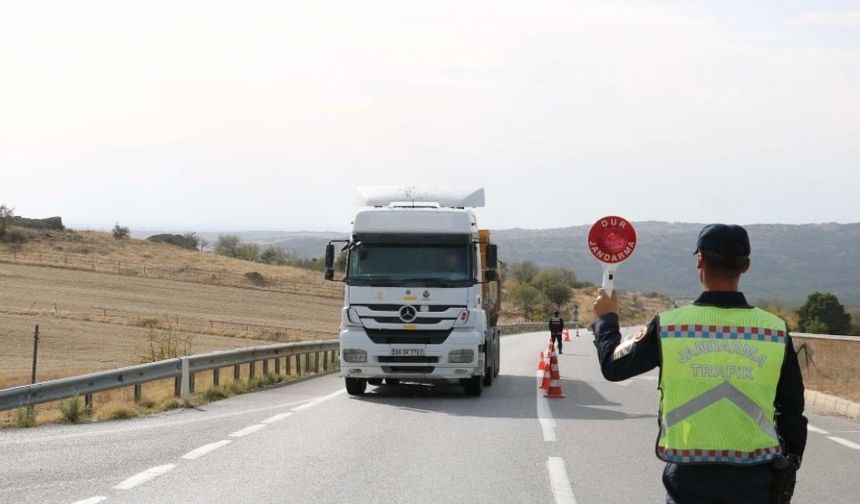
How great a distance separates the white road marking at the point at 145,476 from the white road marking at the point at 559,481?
3403 mm

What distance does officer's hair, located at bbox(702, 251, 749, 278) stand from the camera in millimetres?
4684

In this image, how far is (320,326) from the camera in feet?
241

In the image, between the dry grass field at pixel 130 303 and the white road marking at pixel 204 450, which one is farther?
the dry grass field at pixel 130 303

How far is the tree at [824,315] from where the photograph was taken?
73938mm

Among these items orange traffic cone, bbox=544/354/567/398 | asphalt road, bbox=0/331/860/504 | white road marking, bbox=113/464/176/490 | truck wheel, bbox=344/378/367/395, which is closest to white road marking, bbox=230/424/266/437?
asphalt road, bbox=0/331/860/504

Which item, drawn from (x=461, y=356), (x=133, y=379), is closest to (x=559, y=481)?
(x=133, y=379)

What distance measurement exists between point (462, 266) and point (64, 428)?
7.24 meters

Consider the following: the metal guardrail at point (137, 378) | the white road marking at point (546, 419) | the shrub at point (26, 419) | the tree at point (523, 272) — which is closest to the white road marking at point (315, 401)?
the metal guardrail at point (137, 378)

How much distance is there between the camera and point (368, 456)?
12.0 m

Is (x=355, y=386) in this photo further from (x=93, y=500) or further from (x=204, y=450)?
(x=93, y=500)

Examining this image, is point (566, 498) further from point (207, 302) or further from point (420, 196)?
point (207, 302)

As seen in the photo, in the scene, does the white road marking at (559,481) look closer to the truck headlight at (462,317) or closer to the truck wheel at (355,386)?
the truck headlight at (462,317)

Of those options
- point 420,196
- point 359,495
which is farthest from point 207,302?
point 359,495

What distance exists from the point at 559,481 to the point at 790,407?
5956mm
